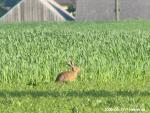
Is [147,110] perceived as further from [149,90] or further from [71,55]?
[71,55]

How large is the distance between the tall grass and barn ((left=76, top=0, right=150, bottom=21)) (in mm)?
44093

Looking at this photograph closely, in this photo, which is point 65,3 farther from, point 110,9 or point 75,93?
point 75,93

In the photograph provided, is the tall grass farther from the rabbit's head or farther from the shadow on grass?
the shadow on grass

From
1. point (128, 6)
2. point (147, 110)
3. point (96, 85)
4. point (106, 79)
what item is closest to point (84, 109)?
point (147, 110)

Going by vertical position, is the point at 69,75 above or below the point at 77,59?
below

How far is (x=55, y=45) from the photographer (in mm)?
21344

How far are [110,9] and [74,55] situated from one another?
155ft

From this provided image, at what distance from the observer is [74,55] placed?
21234 mm

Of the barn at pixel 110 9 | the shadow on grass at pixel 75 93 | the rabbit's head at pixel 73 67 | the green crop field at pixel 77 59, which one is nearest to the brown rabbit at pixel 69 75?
the rabbit's head at pixel 73 67

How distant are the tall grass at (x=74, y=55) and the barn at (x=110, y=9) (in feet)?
145

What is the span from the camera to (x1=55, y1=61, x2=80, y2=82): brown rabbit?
1808cm

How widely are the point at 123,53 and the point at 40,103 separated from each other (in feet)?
26.8

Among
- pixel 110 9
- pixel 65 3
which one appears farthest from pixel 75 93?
pixel 65 3

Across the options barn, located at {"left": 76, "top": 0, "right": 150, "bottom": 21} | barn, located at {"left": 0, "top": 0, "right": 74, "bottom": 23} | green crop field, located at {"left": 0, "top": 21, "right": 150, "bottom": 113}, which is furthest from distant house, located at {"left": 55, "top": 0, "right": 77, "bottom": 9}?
green crop field, located at {"left": 0, "top": 21, "right": 150, "bottom": 113}
